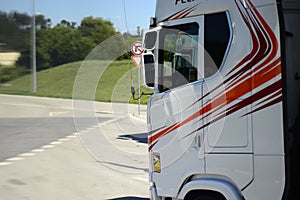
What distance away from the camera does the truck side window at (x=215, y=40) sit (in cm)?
407

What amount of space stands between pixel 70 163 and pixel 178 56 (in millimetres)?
6248

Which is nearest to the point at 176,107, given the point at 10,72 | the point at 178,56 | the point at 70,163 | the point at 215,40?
the point at 178,56

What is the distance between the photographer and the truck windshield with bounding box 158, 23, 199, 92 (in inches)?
172

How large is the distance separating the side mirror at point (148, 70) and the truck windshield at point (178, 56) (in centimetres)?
8

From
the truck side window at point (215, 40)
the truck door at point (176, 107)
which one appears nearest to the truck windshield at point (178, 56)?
the truck door at point (176, 107)

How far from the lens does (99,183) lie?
8211mm

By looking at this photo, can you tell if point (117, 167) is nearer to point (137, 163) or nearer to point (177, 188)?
point (137, 163)

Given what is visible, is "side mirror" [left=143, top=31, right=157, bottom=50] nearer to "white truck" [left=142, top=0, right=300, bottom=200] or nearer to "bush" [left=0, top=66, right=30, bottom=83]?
"white truck" [left=142, top=0, right=300, bottom=200]

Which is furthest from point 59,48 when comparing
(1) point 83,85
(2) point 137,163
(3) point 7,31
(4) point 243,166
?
(4) point 243,166

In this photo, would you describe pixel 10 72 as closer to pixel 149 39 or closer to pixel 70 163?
pixel 70 163

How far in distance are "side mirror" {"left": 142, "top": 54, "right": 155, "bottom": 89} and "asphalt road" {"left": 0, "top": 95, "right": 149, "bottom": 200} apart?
10.0 feet

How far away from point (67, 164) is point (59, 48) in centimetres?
3403

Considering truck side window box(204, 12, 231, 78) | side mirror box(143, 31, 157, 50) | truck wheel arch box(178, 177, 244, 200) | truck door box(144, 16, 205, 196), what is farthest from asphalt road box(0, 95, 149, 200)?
truck side window box(204, 12, 231, 78)

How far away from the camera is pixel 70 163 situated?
10.1 meters
